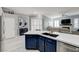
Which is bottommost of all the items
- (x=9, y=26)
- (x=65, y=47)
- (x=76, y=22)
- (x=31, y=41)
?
(x=31, y=41)

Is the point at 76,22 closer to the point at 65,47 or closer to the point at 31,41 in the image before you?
the point at 31,41

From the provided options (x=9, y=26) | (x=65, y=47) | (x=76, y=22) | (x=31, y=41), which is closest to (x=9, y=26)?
(x=9, y=26)

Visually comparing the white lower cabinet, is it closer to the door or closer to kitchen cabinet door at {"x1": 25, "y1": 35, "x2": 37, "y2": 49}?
kitchen cabinet door at {"x1": 25, "y1": 35, "x2": 37, "y2": 49}

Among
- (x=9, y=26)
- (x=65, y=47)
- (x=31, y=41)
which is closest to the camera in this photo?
(x=65, y=47)

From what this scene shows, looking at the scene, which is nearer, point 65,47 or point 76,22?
point 65,47

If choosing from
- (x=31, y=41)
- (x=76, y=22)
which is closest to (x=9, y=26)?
(x=31, y=41)

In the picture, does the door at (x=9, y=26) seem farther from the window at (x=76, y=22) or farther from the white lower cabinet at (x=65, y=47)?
the white lower cabinet at (x=65, y=47)

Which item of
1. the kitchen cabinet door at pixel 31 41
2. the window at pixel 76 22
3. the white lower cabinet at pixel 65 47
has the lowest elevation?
the kitchen cabinet door at pixel 31 41

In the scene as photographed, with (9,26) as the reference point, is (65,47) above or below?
below

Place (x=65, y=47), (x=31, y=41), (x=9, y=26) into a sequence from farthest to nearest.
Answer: (x=9, y=26) < (x=31, y=41) < (x=65, y=47)

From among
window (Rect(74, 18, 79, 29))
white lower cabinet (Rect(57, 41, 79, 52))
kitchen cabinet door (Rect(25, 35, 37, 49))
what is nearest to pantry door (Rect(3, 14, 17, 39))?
kitchen cabinet door (Rect(25, 35, 37, 49))

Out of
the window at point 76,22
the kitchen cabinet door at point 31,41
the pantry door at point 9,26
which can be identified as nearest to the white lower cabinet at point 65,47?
the kitchen cabinet door at point 31,41

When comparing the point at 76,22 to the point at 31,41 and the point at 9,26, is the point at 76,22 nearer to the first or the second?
the point at 31,41
